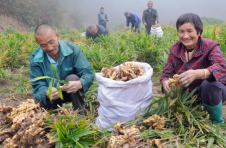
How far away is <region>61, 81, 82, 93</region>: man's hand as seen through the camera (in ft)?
6.56

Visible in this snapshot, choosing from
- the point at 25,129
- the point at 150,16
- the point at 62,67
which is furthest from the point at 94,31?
the point at 25,129

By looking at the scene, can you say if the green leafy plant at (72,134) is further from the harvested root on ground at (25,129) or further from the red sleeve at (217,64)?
the red sleeve at (217,64)

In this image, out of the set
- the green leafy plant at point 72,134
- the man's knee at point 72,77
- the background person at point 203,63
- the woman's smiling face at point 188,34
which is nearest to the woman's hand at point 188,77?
the background person at point 203,63

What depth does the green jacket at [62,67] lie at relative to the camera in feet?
7.04

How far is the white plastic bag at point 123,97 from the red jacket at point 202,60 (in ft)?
0.99

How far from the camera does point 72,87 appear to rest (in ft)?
6.64

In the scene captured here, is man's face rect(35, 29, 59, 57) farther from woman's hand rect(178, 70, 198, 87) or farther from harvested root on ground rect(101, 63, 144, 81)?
woman's hand rect(178, 70, 198, 87)

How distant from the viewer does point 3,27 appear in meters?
17.4

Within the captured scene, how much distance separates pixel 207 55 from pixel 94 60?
7.45 ft

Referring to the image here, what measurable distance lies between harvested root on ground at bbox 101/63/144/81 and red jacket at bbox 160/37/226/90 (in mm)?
299

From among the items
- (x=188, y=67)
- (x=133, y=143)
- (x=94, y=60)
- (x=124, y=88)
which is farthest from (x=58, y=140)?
(x=94, y=60)

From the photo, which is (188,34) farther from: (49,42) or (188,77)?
(49,42)

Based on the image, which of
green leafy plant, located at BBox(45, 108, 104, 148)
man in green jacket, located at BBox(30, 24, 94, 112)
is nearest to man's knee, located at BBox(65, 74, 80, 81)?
man in green jacket, located at BBox(30, 24, 94, 112)

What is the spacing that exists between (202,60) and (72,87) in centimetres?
128
